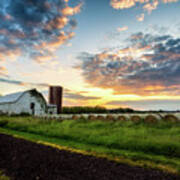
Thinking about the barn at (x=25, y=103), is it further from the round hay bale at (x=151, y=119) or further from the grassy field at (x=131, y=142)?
the round hay bale at (x=151, y=119)

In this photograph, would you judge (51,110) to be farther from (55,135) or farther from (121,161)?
(121,161)

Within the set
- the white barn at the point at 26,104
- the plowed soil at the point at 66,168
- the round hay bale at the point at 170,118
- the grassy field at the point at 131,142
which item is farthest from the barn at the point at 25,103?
the round hay bale at the point at 170,118

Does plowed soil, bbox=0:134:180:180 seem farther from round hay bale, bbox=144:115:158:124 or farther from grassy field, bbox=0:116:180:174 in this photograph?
round hay bale, bbox=144:115:158:124

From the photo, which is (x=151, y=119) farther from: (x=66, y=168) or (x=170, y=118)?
(x=66, y=168)

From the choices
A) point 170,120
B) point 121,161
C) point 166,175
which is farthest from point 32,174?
point 170,120

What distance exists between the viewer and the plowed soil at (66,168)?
4.56 metres

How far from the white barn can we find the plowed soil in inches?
892

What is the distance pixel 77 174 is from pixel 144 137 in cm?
478

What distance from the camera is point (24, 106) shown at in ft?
94.7

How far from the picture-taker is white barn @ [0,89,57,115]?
27.5 metres

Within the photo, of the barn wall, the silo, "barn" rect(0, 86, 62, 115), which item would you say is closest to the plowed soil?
the barn wall

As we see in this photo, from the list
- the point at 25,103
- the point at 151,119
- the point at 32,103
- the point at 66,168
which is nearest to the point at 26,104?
the point at 25,103

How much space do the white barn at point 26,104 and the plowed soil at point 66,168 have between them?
2266cm

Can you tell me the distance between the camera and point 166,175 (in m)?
4.70
